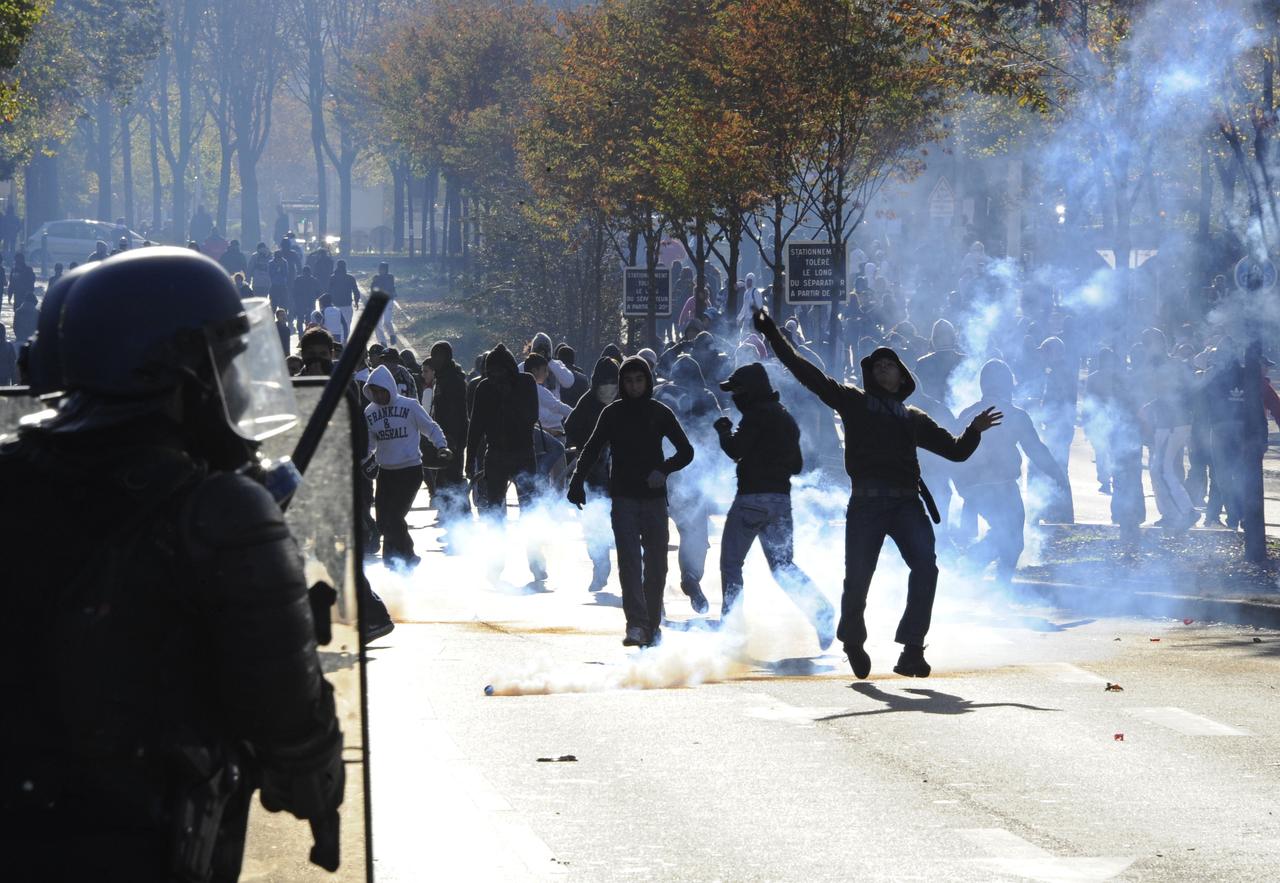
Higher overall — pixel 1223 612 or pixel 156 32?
pixel 156 32

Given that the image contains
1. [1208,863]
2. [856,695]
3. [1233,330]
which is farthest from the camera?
[1233,330]

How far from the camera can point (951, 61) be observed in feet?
82.5

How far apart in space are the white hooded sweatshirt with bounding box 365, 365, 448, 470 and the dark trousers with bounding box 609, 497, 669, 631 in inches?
78.0

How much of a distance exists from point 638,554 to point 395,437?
7.53ft

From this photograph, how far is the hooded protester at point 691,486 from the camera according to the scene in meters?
14.7

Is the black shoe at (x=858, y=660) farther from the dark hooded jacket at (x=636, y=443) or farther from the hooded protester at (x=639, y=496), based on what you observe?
the dark hooded jacket at (x=636, y=443)

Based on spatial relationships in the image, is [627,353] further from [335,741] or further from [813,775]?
[335,741]

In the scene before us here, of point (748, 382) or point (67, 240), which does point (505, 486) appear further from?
point (67, 240)

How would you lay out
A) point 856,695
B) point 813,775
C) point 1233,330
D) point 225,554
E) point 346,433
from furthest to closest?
point 1233,330 → point 856,695 → point 813,775 → point 346,433 → point 225,554

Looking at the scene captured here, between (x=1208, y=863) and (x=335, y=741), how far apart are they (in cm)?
427

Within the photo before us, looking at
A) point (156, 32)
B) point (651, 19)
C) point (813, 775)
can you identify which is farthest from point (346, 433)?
point (156, 32)

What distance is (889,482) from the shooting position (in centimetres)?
1102

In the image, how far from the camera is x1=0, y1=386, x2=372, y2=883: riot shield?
3469mm

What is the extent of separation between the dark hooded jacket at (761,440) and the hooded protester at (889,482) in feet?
5.05
